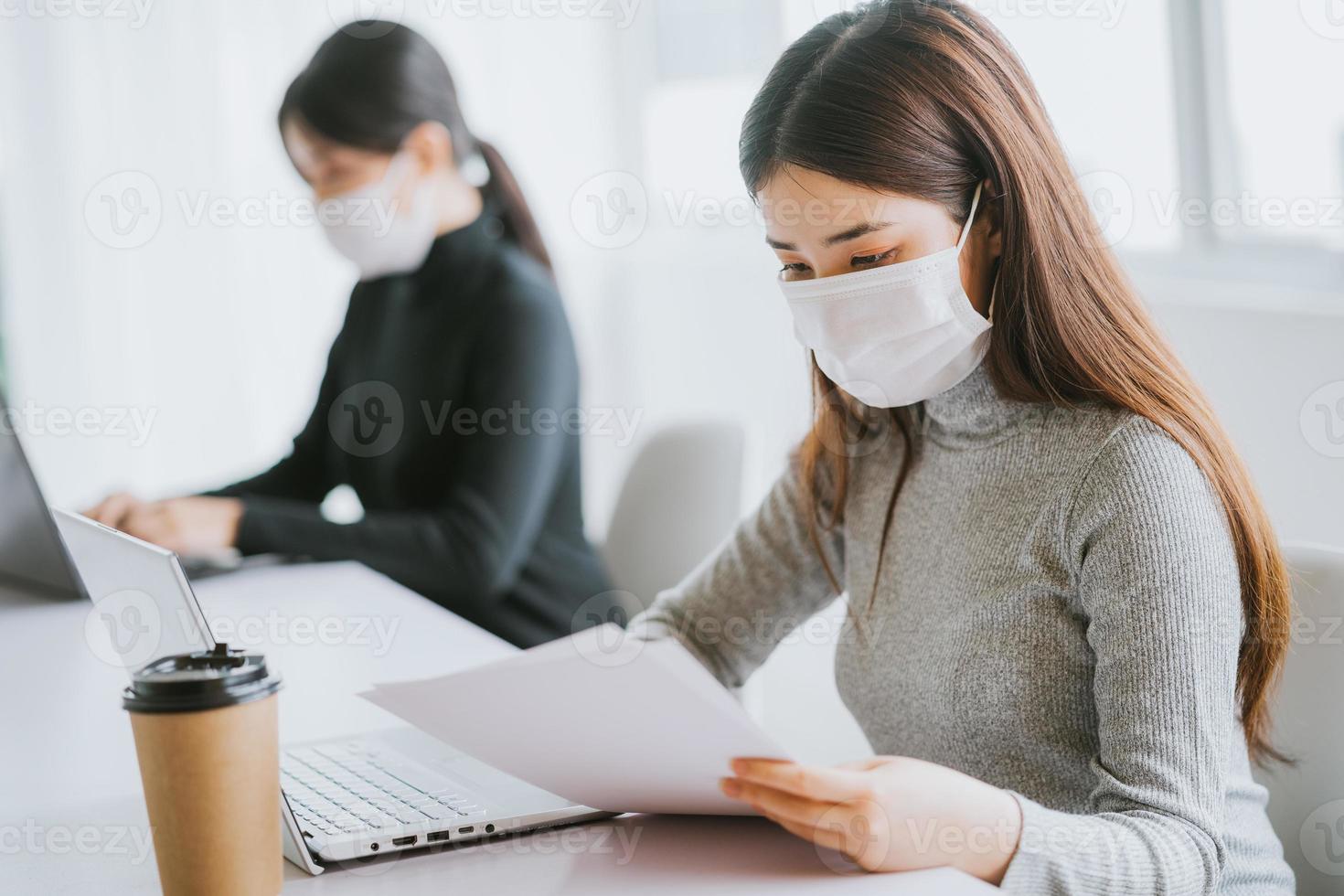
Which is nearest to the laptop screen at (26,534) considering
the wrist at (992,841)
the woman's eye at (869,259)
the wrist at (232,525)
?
the wrist at (232,525)

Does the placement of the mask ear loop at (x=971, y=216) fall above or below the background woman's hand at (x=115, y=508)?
above

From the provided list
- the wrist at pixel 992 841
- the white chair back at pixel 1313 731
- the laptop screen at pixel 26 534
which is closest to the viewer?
the wrist at pixel 992 841

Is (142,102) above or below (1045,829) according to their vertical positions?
above

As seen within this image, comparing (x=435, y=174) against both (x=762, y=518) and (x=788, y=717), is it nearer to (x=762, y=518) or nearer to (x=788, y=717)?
(x=762, y=518)

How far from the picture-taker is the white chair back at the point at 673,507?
168 centimetres

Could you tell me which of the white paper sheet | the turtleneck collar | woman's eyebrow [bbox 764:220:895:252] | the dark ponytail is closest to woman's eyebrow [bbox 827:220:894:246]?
woman's eyebrow [bbox 764:220:895:252]

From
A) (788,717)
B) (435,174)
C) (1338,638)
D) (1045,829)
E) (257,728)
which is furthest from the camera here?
(788,717)

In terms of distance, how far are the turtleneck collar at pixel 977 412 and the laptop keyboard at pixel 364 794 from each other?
50cm

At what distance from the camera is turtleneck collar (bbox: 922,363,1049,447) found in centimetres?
101

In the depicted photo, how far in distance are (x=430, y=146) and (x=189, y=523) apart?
0.63 m

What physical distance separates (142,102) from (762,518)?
249 centimetres

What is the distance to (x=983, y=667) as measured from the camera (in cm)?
96

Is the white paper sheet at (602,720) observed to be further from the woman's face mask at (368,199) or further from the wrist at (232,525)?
the woman's face mask at (368,199)

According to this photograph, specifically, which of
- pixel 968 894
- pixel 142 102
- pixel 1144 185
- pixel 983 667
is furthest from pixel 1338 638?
pixel 142 102
